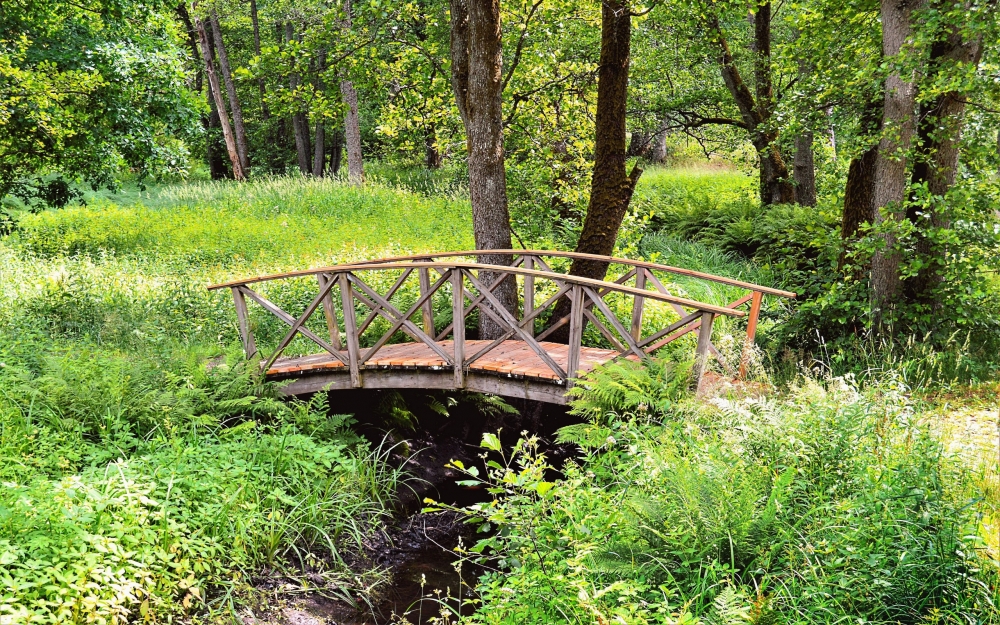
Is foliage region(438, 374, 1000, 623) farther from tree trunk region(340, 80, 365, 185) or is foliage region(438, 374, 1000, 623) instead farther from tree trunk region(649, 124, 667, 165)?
tree trunk region(649, 124, 667, 165)

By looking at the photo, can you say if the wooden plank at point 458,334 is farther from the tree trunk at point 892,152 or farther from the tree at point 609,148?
the tree trunk at point 892,152

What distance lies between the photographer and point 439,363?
7.48 meters

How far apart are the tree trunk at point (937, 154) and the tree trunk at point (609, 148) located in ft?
9.67

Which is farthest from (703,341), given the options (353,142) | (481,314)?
(353,142)

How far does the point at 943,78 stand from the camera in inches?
240

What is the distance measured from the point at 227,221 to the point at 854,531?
14172 millimetres

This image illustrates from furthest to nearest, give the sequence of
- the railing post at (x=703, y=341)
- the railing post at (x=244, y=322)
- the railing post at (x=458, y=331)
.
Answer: the railing post at (x=244, y=322)
the railing post at (x=458, y=331)
the railing post at (x=703, y=341)

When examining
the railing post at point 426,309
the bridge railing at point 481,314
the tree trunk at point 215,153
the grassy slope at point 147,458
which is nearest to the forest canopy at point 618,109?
the railing post at point 426,309

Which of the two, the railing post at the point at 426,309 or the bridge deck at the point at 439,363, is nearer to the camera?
the bridge deck at the point at 439,363

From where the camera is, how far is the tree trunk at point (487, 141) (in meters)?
8.33

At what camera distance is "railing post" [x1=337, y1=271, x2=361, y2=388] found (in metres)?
7.69

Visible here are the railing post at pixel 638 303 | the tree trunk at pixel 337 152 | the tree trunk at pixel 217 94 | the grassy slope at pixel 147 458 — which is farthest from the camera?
the tree trunk at pixel 337 152

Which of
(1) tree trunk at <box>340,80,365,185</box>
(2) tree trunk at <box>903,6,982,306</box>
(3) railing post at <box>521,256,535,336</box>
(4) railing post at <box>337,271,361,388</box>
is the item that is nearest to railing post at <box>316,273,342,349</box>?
(4) railing post at <box>337,271,361,388</box>

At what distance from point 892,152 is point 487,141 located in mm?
4380
